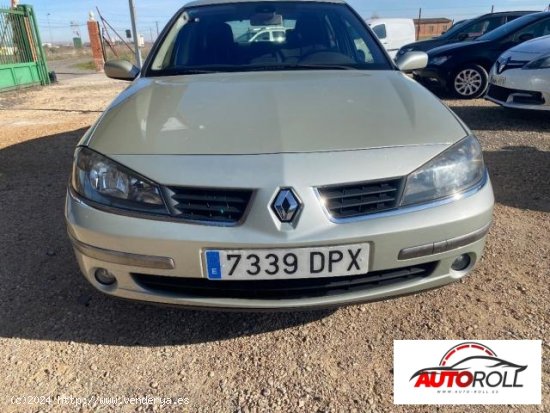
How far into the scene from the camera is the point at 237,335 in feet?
6.68

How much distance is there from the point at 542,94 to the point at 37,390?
557 centimetres

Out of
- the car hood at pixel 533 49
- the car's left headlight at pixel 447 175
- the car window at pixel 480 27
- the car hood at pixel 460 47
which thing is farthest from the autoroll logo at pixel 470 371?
the car window at pixel 480 27

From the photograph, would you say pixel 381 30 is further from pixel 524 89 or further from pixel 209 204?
pixel 209 204

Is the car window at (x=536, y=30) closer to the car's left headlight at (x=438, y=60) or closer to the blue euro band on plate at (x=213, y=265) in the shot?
the car's left headlight at (x=438, y=60)

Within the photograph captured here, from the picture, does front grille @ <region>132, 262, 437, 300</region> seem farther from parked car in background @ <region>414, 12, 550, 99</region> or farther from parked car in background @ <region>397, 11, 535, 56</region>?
parked car in background @ <region>397, 11, 535, 56</region>

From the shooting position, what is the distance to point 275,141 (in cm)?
173

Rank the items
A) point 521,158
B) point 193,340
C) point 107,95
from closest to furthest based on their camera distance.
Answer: point 193,340 → point 521,158 → point 107,95

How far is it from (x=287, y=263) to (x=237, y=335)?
2.06 ft

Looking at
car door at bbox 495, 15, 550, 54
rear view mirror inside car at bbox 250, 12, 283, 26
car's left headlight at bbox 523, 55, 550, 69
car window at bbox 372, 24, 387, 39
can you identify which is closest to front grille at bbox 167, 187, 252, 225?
rear view mirror inside car at bbox 250, 12, 283, 26

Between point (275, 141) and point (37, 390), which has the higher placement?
point (275, 141)

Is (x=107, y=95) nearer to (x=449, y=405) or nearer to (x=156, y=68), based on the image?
(x=156, y=68)

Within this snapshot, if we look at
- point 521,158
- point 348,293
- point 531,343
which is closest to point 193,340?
point 348,293

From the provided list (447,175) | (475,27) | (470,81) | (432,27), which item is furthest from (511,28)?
(432,27)

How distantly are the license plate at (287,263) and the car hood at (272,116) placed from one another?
38cm
